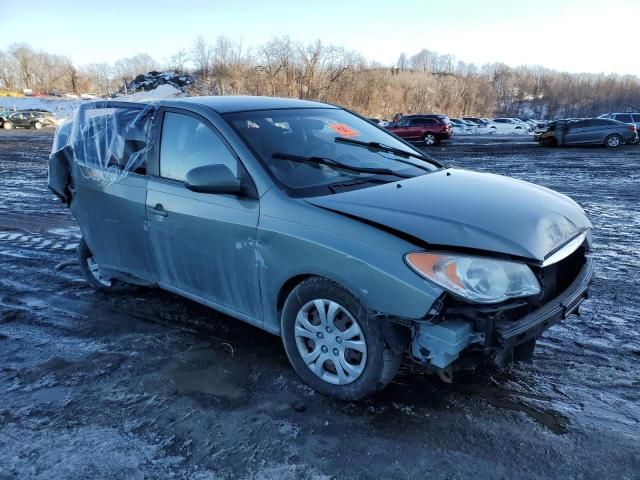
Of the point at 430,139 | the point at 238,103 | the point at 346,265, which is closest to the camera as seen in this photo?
the point at 346,265

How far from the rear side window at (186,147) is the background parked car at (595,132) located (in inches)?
975

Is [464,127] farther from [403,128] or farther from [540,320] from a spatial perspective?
[540,320]

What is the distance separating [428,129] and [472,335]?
27327mm

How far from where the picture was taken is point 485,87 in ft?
310

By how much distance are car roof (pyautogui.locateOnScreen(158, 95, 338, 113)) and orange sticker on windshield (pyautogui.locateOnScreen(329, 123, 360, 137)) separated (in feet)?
1.11

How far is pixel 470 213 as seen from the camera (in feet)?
9.12

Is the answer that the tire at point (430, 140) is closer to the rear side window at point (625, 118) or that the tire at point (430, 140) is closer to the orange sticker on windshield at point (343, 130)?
the rear side window at point (625, 118)

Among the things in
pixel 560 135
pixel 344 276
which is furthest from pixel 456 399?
pixel 560 135

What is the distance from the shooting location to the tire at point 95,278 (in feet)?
15.2

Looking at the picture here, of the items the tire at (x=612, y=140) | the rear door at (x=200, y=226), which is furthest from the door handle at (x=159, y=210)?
the tire at (x=612, y=140)

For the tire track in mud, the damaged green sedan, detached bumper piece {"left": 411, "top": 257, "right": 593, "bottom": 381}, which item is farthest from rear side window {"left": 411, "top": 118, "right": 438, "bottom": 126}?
detached bumper piece {"left": 411, "top": 257, "right": 593, "bottom": 381}

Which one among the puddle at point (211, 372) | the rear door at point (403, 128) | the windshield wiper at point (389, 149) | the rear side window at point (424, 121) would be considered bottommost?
the puddle at point (211, 372)

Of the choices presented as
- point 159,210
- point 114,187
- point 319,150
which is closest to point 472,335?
point 319,150

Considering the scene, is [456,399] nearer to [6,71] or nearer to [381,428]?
[381,428]
